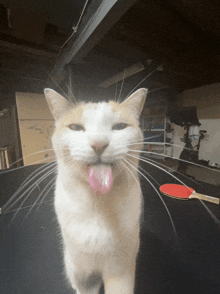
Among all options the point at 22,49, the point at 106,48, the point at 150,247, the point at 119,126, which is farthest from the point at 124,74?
the point at 150,247

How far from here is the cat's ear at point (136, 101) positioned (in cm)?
50

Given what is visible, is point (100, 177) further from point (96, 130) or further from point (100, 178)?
point (96, 130)

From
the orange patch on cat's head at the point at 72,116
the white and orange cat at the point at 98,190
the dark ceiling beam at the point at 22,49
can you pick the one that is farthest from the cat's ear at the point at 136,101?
the dark ceiling beam at the point at 22,49

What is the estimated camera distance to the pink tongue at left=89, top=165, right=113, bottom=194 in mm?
445

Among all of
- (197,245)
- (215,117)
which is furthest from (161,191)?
(215,117)

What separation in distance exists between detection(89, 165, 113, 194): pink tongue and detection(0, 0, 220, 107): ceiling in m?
0.28

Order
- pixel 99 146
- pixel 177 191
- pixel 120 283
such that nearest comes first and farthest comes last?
pixel 99 146 → pixel 120 283 → pixel 177 191

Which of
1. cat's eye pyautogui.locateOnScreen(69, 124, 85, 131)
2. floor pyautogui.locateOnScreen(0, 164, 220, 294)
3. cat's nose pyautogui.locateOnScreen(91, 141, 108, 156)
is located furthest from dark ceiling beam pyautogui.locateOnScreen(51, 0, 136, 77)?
floor pyautogui.locateOnScreen(0, 164, 220, 294)

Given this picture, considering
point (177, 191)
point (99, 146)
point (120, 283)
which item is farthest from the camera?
point (177, 191)

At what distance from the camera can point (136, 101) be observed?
0.50 m

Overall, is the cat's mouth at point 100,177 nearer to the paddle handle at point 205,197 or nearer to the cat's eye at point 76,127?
the cat's eye at point 76,127

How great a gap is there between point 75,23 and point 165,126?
48 cm

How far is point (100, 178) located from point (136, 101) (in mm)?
293

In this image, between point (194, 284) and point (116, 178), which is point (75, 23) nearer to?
point (116, 178)
